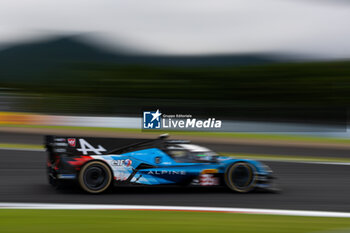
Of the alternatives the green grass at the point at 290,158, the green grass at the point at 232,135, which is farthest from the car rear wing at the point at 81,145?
the green grass at the point at 232,135

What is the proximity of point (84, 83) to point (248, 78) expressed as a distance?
1094 cm

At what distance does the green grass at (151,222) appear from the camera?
5.40 metres

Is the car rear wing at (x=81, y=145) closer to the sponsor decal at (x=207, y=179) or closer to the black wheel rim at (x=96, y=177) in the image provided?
the black wheel rim at (x=96, y=177)

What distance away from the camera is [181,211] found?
6.57m

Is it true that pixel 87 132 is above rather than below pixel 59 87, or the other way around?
below

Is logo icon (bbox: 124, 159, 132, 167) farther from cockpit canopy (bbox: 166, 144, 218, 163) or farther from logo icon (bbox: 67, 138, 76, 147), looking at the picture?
logo icon (bbox: 67, 138, 76, 147)

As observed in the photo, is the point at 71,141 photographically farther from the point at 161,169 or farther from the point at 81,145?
the point at 161,169

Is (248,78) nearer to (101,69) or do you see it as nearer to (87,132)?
(101,69)

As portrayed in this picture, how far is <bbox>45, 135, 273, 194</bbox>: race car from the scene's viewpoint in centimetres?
766

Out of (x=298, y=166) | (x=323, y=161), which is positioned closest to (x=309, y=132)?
(x=323, y=161)

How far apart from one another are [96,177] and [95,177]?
15 mm

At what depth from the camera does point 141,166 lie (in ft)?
25.6

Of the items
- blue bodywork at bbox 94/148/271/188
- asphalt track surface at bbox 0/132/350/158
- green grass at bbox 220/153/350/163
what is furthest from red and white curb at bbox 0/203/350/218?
asphalt track surface at bbox 0/132/350/158

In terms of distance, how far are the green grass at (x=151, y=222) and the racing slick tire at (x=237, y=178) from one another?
169cm
